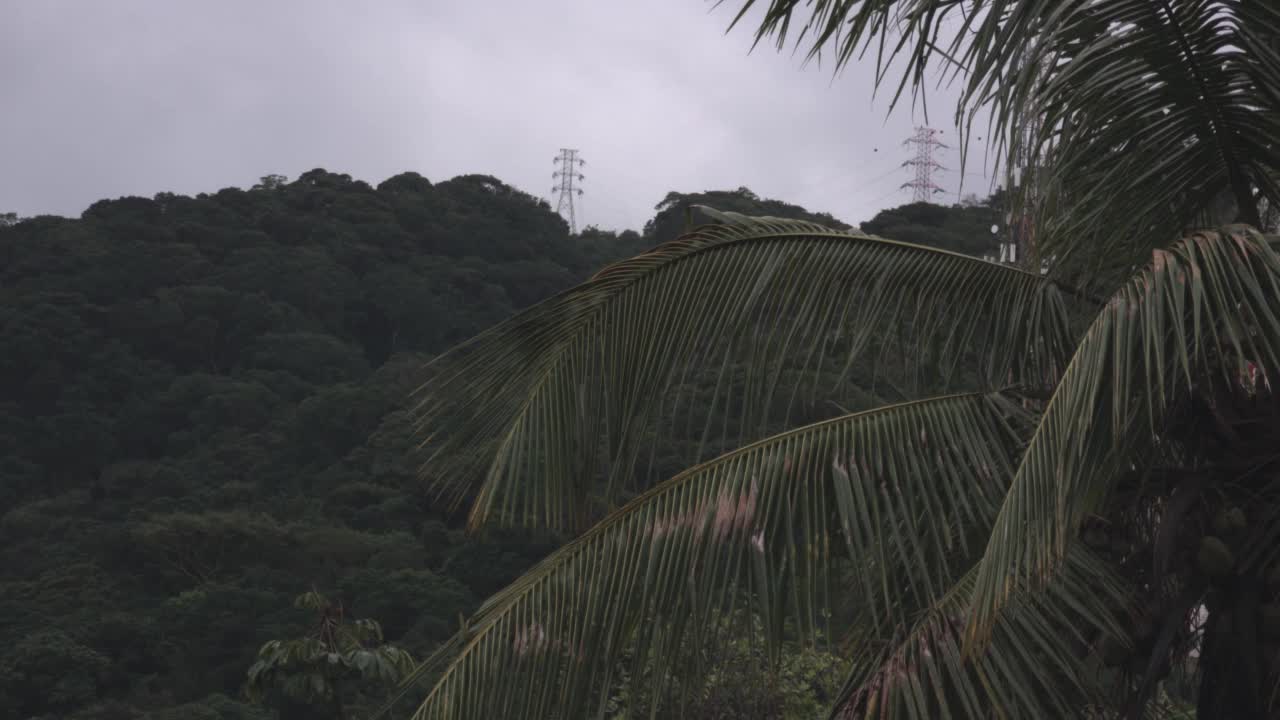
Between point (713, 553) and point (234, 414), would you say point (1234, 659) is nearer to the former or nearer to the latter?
point (713, 553)

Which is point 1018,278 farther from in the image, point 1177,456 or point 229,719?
point 229,719

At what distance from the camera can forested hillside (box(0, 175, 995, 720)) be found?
77.6 feet

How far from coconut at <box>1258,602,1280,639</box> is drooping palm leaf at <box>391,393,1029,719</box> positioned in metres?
0.62

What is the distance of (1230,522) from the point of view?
2.59m

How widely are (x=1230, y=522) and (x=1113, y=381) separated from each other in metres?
0.57

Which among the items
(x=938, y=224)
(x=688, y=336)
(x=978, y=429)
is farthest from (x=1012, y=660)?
(x=938, y=224)

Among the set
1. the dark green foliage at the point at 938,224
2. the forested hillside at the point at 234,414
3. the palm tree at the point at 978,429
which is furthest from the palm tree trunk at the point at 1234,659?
the dark green foliage at the point at 938,224

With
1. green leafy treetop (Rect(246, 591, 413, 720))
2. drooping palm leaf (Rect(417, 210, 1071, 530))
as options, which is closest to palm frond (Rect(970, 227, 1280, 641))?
drooping palm leaf (Rect(417, 210, 1071, 530))

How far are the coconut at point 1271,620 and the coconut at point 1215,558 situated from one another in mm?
100

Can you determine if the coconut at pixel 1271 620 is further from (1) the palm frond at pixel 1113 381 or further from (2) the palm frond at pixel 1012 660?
(1) the palm frond at pixel 1113 381

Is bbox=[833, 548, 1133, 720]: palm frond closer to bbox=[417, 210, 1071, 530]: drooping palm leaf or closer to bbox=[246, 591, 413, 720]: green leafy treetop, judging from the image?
bbox=[417, 210, 1071, 530]: drooping palm leaf

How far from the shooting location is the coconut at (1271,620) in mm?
2510

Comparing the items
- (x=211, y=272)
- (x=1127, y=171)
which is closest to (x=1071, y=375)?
(x=1127, y=171)

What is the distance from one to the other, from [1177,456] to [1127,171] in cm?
71
